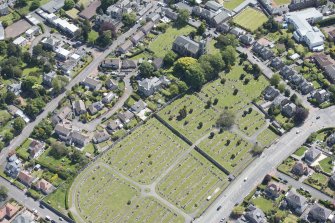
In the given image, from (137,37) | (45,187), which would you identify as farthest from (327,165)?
(137,37)

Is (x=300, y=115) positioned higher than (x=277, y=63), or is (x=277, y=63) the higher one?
(x=277, y=63)

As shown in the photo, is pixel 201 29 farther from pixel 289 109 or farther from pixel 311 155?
pixel 311 155

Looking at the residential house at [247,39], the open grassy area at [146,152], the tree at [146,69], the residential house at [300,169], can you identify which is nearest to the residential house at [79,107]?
the open grassy area at [146,152]

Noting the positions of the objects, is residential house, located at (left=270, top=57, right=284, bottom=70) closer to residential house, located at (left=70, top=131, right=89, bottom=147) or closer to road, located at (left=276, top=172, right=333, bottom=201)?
road, located at (left=276, top=172, right=333, bottom=201)

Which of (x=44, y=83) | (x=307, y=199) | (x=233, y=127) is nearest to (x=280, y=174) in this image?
(x=307, y=199)

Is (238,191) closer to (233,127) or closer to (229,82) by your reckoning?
(233,127)

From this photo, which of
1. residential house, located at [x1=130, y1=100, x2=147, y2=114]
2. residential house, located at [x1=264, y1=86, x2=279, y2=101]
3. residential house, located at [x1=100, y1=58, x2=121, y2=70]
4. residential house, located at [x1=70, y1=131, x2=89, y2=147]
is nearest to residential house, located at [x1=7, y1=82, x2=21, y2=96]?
residential house, located at [x1=100, y1=58, x2=121, y2=70]
